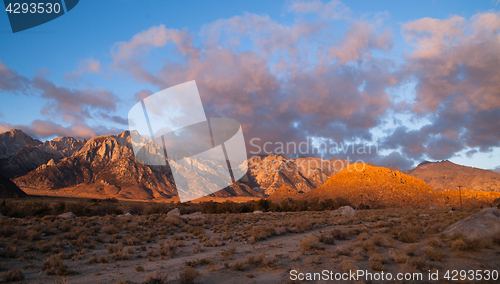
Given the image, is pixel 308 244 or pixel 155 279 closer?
pixel 155 279

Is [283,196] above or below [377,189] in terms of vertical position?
below

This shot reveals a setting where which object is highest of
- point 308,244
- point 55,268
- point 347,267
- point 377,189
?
point 347,267

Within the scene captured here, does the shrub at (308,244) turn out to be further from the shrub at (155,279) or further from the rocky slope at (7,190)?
the rocky slope at (7,190)

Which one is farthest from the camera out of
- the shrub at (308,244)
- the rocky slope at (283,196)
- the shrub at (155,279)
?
the rocky slope at (283,196)

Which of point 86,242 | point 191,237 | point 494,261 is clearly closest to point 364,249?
point 494,261

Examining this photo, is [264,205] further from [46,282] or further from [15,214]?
[46,282]

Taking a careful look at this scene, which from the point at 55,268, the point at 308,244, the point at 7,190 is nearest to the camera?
the point at 55,268

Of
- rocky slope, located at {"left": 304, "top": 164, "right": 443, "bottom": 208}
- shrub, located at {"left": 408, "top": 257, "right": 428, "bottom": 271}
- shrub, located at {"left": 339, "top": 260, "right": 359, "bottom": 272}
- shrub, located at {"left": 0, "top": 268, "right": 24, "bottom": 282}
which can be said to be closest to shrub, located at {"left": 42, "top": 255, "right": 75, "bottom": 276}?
shrub, located at {"left": 0, "top": 268, "right": 24, "bottom": 282}

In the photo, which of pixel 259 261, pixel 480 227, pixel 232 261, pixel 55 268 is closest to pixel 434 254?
pixel 480 227

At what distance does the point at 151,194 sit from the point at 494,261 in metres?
211

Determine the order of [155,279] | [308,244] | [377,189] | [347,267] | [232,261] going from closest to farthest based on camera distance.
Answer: [155,279]
[347,267]
[232,261]
[308,244]
[377,189]

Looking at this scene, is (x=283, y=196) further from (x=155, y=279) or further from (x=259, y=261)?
(x=155, y=279)

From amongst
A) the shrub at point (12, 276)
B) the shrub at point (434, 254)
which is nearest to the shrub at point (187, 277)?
the shrub at point (12, 276)

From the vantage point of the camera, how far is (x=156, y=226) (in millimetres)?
24859
